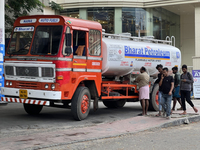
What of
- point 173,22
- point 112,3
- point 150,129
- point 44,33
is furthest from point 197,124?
point 173,22

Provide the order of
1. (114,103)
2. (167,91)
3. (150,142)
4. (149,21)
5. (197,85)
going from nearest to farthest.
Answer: (150,142) → (167,91) → (114,103) → (197,85) → (149,21)

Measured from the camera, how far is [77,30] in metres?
10.2

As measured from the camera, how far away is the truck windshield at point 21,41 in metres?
9.92

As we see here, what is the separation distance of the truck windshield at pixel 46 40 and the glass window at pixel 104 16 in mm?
18765

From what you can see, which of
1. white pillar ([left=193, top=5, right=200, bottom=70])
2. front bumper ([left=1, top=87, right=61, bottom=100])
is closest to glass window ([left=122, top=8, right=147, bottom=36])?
white pillar ([left=193, top=5, right=200, bottom=70])

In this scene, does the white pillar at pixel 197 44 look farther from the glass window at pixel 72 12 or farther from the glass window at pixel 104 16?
the glass window at pixel 72 12

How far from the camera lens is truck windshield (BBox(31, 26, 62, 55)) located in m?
9.61

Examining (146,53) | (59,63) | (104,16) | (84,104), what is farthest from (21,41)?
(104,16)

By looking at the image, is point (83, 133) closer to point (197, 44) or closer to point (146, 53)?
point (146, 53)

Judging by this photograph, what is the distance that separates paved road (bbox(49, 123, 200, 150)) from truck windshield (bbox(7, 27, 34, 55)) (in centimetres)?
410

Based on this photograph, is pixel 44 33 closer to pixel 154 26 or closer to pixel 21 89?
pixel 21 89

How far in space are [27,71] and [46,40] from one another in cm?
110

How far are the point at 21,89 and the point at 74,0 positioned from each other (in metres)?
19.9

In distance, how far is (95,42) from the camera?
427 inches
